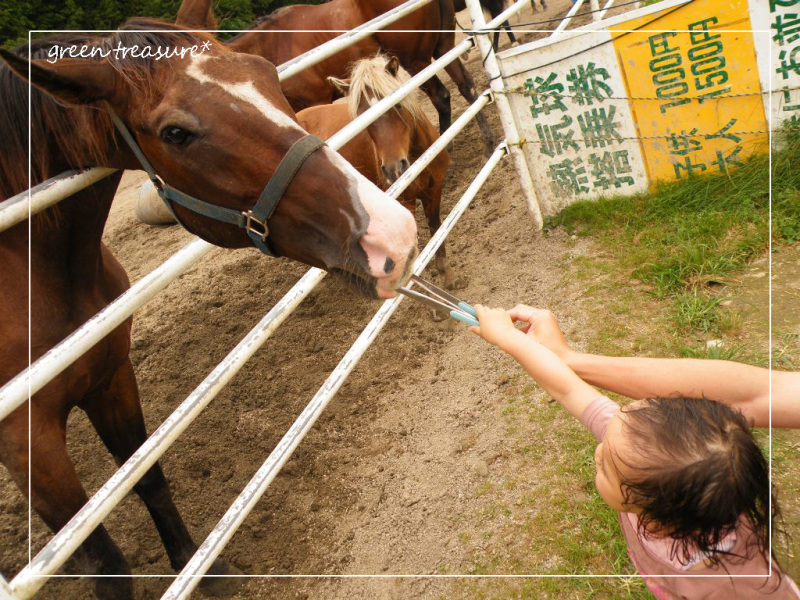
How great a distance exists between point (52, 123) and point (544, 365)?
1518mm

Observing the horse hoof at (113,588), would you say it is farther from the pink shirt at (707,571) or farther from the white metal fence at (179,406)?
the pink shirt at (707,571)

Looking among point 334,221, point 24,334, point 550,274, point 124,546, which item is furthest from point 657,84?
point 124,546

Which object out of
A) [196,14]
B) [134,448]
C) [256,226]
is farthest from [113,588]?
[196,14]

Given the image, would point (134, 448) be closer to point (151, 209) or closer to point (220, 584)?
point (220, 584)

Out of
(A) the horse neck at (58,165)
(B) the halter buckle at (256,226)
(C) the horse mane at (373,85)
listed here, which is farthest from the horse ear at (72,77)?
(C) the horse mane at (373,85)

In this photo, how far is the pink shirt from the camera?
1.14 meters

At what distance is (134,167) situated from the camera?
1698 mm

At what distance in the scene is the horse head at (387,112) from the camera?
348 cm

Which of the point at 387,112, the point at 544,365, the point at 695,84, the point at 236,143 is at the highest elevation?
the point at 236,143

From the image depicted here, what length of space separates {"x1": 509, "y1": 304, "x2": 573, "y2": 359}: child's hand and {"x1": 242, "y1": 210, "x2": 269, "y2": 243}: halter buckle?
72 centimetres

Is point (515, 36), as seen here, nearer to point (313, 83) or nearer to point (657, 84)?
point (313, 83)

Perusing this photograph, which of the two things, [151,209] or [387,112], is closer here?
[387,112]

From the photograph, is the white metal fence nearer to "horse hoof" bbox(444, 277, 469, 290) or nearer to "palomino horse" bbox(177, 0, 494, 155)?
"horse hoof" bbox(444, 277, 469, 290)

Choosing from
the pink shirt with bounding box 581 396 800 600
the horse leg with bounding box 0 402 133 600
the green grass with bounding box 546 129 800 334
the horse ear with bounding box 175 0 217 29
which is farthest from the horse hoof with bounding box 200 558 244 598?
the green grass with bounding box 546 129 800 334
